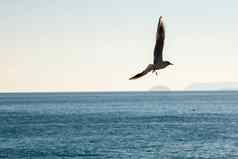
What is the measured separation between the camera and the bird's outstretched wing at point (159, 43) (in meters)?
11.2

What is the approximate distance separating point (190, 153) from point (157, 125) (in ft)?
207

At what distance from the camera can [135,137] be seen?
404ft

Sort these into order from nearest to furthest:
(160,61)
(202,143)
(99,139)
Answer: (160,61) < (202,143) < (99,139)

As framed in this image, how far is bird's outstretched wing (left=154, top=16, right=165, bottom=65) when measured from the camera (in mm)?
11193

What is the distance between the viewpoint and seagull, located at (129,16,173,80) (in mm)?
11258

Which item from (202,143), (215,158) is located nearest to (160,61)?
(215,158)

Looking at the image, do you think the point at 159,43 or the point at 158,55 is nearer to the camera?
the point at 159,43

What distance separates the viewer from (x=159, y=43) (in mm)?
11688

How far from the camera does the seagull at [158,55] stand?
443 inches

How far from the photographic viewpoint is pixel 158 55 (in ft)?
40.0

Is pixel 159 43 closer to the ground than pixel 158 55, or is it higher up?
higher up

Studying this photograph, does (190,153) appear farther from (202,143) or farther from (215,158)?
(202,143)

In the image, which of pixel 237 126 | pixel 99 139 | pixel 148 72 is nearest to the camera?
pixel 148 72

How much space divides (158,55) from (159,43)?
1.78 feet
